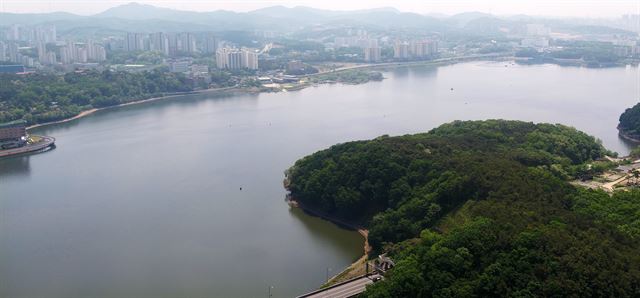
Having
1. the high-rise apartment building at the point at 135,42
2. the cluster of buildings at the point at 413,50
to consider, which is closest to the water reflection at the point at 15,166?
the high-rise apartment building at the point at 135,42

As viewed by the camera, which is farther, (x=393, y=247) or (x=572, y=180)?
(x=572, y=180)

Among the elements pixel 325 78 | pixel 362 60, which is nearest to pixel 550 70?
pixel 362 60

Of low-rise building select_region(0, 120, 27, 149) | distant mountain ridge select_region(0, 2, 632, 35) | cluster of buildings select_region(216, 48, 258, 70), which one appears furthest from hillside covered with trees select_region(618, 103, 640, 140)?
distant mountain ridge select_region(0, 2, 632, 35)

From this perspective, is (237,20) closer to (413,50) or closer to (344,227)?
(413,50)

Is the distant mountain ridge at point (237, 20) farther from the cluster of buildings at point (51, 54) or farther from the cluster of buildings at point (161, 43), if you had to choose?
the cluster of buildings at point (51, 54)

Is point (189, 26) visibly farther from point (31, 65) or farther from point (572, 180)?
point (572, 180)

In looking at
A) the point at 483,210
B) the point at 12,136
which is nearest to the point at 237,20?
the point at 12,136
